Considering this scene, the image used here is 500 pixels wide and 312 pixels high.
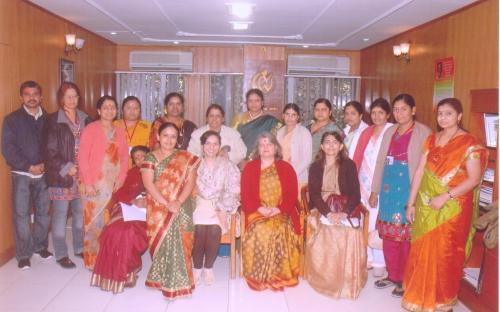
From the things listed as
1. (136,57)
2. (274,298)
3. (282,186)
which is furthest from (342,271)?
(136,57)

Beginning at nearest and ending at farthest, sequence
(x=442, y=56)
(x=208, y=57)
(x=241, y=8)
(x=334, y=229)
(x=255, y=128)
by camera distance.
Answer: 1. (x=334, y=229)
2. (x=255, y=128)
3. (x=241, y=8)
4. (x=442, y=56)
5. (x=208, y=57)

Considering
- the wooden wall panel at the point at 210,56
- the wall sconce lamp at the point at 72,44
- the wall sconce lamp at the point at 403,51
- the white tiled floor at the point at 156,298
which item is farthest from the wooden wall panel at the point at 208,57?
the white tiled floor at the point at 156,298

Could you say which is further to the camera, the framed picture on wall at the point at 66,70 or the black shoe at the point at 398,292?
the framed picture on wall at the point at 66,70

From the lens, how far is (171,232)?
3471mm

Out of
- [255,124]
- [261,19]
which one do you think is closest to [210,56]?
[261,19]

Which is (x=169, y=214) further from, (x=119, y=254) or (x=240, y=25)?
(x=240, y=25)

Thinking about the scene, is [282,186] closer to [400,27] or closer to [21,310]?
[21,310]

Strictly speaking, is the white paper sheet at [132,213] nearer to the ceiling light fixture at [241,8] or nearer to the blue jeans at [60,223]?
the blue jeans at [60,223]

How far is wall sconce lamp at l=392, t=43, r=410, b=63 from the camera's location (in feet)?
19.9

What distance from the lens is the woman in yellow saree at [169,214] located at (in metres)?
3.44

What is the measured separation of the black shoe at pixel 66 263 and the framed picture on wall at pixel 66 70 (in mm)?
2465

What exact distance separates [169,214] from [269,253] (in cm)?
82

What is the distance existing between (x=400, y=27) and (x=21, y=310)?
202 inches

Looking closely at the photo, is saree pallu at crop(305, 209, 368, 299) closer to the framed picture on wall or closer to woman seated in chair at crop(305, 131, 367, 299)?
woman seated in chair at crop(305, 131, 367, 299)
